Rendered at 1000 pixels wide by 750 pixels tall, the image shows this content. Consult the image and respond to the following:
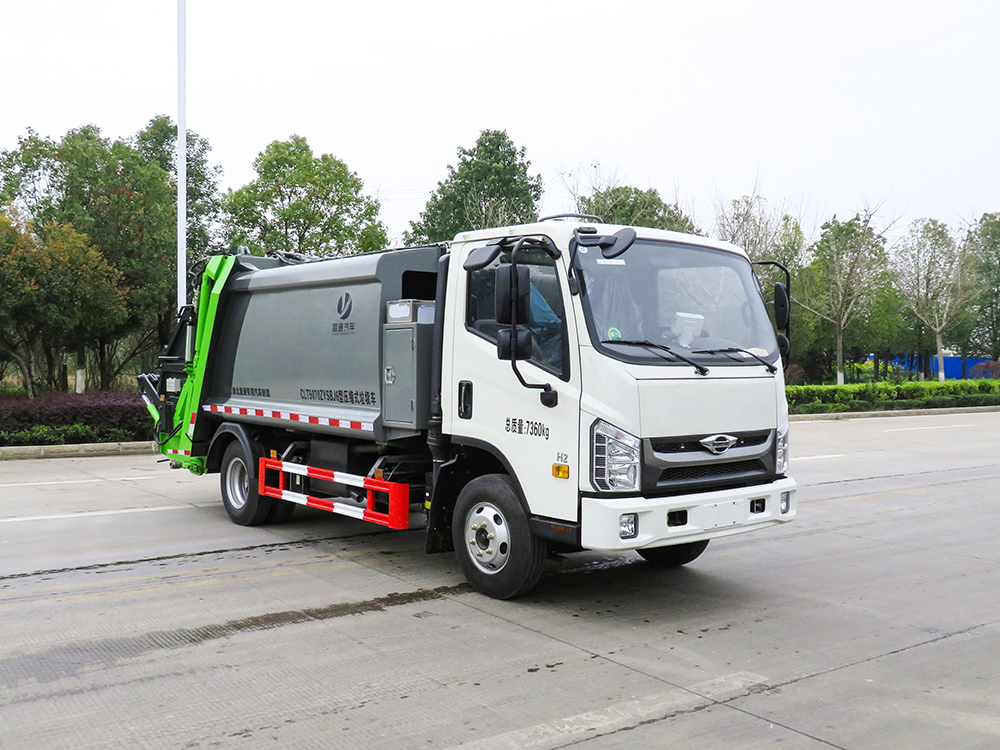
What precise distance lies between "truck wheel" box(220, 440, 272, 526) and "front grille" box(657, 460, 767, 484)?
4718 millimetres

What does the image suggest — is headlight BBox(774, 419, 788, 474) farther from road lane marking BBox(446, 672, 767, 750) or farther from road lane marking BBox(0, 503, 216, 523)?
road lane marking BBox(0, 503, 216, 523)

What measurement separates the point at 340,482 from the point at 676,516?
3.22 meters

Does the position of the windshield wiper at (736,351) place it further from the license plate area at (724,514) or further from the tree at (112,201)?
the tree at (112,201)

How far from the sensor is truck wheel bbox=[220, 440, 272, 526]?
8789 millimetres

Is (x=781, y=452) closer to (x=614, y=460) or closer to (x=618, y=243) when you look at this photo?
(x=614, y=460)

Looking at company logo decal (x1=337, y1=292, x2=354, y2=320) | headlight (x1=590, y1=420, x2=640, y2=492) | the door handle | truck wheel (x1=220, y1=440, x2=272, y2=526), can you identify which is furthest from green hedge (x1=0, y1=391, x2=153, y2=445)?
headlight (x1=590, y1=420, x2=640, y2=492)

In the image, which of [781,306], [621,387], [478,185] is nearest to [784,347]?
[781,306]

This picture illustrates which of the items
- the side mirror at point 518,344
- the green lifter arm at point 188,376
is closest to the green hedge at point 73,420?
the green lifter arm at point 188,376

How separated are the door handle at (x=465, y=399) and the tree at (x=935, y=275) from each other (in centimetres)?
3971

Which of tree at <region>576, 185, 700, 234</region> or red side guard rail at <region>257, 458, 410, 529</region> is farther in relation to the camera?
tree at <region>576, 185, 700, 234</region>

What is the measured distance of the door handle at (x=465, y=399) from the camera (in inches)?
246

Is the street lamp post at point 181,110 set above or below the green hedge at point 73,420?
above

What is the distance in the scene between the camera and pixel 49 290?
19.5m

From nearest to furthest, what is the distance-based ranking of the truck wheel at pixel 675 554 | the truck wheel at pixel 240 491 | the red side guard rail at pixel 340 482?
the red side guard rail at pixel 340 482 → the truck wheel at pixel 675 554 → the truck wheel at pixel 240 491
